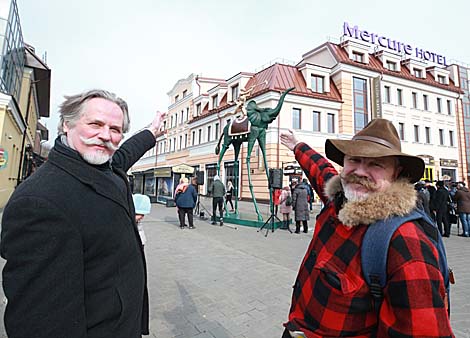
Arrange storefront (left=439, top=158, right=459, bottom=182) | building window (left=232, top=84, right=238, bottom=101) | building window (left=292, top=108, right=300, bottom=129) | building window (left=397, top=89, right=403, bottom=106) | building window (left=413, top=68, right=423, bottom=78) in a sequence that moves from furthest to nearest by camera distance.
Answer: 1. building window (left=413, top=68, right=423, bottom=78)
2. storefront (left=439, top=158, right=459, bottom=182)
3. building window (left=397, top=89, right=403, bottom=106)
4. building window (left=232, top=84, right=238, bottom=101)
5. building window (left=292, top=108, right=300, bottom=129)

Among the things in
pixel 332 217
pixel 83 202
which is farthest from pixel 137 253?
pixel 332 217

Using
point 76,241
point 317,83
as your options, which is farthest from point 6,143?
point 317,83

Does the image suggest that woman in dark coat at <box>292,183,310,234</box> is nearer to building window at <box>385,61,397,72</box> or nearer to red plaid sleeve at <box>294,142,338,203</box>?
red plaid sleeve at <box>294,142,338,203</box>

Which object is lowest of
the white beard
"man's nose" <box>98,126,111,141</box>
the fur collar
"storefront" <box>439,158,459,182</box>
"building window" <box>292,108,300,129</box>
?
the fur collar

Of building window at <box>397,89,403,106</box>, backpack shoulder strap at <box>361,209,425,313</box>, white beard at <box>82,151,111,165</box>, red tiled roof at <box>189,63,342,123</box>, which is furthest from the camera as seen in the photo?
Answer: building window at <box>397,89,403,106</box>

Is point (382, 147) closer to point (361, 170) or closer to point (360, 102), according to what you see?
point (361, 170)

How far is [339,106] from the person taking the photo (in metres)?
22.8

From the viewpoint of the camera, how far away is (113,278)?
1.27 metres

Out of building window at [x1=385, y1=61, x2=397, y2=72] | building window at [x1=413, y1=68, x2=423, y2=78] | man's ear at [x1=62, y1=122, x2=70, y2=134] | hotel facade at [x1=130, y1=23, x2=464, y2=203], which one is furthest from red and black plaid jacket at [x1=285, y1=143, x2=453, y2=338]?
building window at [x1=413, y1=68, x2=423, y2=78]

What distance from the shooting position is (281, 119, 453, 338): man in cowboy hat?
3.43 ft

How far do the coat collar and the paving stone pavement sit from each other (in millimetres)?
2266

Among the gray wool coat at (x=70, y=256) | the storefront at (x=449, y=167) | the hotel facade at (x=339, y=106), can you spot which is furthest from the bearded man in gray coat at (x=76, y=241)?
the storefront at (x=449, y=167)

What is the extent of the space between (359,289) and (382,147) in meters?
0.72

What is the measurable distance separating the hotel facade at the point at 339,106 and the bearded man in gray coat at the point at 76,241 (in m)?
16.2
